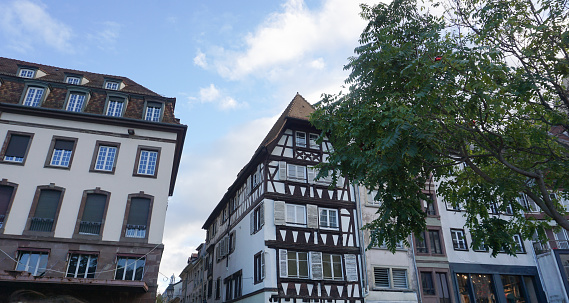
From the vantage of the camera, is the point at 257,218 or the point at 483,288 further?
the point at 483,288

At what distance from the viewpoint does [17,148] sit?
2078 cm

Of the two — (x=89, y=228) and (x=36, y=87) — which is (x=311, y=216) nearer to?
(x=89, y=228)

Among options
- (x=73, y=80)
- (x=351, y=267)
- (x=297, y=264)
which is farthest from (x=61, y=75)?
(x=351, y=267)

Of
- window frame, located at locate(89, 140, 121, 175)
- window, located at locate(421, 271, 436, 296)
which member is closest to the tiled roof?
window frame, located at locate(89, 140, 121, 175)

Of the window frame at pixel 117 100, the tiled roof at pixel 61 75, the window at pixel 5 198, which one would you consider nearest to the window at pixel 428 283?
the tiled roof at pixel 61 75

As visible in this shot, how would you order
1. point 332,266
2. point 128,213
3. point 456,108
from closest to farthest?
point 456,108 → point 128,213 → point 332,266

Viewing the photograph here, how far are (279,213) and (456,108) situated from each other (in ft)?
47.4

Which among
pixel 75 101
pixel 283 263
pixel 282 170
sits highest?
pixel 75 101

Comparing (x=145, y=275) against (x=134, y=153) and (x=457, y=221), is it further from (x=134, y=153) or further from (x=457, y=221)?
(x=457, y=221)

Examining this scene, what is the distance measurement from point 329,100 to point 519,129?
5897 mm

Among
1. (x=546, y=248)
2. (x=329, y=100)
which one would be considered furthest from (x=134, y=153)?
(x=546, y=248)

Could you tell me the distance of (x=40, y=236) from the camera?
738 inches

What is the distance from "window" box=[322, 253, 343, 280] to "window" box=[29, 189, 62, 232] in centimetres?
1467

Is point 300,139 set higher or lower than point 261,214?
higher
